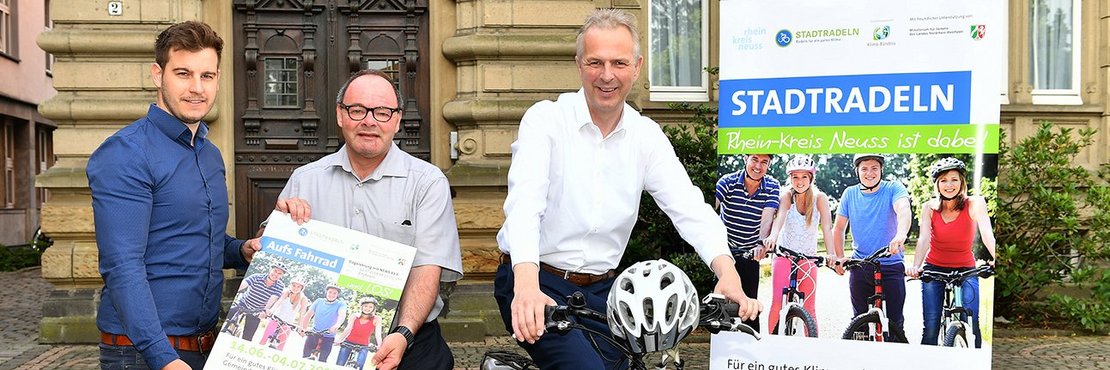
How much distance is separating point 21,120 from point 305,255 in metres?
Result: 26.4

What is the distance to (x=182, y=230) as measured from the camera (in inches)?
126

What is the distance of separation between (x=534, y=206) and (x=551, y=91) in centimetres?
552

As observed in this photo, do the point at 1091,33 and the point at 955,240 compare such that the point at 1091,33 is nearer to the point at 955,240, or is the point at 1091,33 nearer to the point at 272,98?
the point at 955,240

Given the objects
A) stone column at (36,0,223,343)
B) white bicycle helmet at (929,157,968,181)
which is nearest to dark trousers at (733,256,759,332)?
white bicycle helmet at (929,157,968,181)

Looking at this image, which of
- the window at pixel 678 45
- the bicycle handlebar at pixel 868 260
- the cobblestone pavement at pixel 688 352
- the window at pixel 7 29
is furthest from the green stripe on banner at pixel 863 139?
the window at pixel 7 29

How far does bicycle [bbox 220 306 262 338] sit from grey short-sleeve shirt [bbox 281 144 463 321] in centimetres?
57

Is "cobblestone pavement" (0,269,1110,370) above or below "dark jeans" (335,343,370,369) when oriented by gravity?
below

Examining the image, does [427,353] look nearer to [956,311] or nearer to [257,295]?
[257,295]

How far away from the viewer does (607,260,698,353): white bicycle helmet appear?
2662mm

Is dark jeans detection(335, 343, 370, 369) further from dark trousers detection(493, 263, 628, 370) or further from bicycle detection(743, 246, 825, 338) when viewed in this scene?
bicycle detection(743, 246, 825, 338)

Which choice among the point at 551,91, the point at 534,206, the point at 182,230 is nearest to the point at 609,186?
the point at 534,206

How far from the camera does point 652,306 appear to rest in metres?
2.66

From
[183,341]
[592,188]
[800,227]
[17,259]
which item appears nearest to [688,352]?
[800,227]

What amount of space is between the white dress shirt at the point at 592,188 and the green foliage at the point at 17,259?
17.2 m
